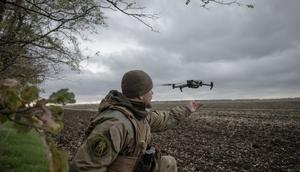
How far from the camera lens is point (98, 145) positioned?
12.9 feet

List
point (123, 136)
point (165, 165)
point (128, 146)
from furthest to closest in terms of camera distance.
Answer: point (165, 165) < point (128, 146) < point (123, 136)

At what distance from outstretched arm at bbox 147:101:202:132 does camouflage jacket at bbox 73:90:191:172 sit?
111 centimetres

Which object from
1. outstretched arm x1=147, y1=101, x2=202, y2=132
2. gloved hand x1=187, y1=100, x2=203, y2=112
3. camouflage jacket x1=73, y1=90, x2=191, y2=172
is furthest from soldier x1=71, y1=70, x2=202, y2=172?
gloved hand x1=187, y1=100, x2=203, y2=112

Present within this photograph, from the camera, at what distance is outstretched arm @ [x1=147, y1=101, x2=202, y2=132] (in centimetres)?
607

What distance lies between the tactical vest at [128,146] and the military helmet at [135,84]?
1.26ft

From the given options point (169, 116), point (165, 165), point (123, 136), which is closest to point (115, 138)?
point (123, 136)

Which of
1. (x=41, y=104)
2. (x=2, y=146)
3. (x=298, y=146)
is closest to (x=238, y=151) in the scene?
(x=298, y=146)

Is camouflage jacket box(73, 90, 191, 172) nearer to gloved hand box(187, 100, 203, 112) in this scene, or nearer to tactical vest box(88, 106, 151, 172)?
tactical vest box(88, 106, 151, 172)

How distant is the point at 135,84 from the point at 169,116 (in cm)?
150

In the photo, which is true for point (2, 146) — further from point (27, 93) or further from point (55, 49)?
point (27, 93)

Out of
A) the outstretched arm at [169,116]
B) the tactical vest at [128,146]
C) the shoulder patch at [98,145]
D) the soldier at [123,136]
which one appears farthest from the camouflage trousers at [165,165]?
the shoulder patch at [98,145]

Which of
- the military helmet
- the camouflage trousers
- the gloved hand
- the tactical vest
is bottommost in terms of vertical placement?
the camouflage trousers

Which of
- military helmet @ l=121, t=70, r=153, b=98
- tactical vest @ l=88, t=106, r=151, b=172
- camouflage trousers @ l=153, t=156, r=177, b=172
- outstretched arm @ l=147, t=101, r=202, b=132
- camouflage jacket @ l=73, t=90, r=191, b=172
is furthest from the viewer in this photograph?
outstretched arm @ l=147, t=101, r=202, b=132

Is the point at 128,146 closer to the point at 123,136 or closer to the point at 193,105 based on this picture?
the point at 123,136
